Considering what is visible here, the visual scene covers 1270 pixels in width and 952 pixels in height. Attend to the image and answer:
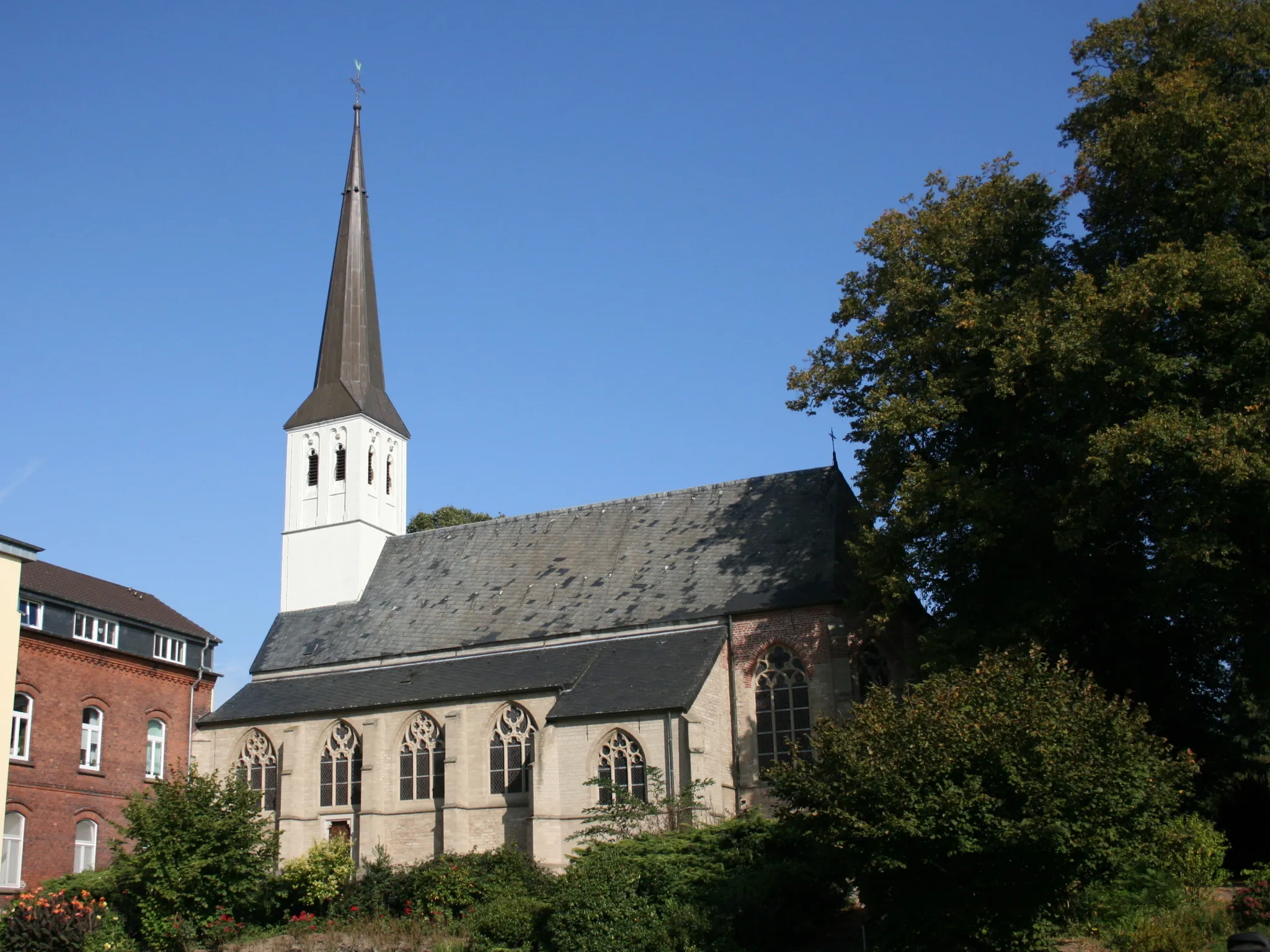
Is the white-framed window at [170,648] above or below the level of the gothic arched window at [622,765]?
above

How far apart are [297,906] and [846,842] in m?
13.1

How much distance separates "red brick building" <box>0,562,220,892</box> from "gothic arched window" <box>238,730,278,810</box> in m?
1.80

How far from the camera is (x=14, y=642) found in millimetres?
26703

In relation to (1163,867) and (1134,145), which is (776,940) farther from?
(1134,145)

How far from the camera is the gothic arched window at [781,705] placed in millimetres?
29719

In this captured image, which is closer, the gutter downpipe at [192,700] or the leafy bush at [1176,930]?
the leafy bush at [1176,930]

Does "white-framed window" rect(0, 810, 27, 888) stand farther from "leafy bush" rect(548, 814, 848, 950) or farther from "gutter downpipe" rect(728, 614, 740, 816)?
"gutter downpipe" rect(728, 614, 740, 816)

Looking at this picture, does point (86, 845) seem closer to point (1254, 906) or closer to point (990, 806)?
point (990, 806)

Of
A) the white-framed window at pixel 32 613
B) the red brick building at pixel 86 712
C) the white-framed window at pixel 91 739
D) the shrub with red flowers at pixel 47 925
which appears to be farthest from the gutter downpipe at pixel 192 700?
the shrub with red flowers at pixel 47 925

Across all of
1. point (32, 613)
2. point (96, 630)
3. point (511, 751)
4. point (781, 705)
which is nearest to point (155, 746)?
point (96, 630)

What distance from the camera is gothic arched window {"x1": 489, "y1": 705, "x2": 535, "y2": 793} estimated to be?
3084cm

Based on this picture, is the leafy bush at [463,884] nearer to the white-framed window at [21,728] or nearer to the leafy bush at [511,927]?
the leafy bush at [511,927]

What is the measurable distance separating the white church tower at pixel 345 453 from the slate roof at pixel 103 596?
3.60m

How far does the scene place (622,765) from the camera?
28672 millimetres
